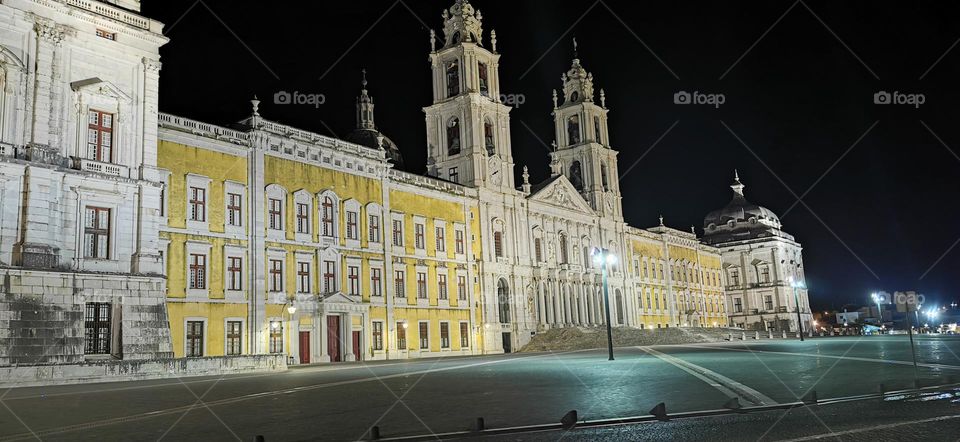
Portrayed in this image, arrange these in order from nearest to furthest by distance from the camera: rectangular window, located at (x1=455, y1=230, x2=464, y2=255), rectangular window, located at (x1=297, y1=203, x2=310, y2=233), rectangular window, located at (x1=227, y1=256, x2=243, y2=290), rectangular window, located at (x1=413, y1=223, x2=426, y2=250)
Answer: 1. rectangular window, located at (x1=227, y1=256, x2=243, y2=290)
2. rectangular window, located at (x1=297, y1=203, x2=310, y2=233)
3. rectangular window, located at (x1=413, y1=223, x2=426, y2=250)
4. rectangular window, located at (x1=455, y1=230, x2=464, y2=255)

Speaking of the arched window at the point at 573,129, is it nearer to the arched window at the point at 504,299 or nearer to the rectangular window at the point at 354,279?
the arched window at the point at 504,299

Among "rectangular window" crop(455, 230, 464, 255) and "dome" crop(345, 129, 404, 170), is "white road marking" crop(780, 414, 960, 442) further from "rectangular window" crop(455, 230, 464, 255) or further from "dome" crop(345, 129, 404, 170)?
"dome" crop(345, 129, 404, 170)

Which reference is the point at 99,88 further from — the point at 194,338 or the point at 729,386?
the point at 729,386

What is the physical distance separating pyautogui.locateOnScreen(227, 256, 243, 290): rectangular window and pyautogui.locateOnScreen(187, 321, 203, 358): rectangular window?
2534 millimetres

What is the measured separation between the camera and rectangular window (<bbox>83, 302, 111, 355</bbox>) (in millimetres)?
26516

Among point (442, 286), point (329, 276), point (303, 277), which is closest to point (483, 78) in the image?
point (442, 286)

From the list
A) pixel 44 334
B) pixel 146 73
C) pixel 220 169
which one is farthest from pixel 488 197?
pixel 44 334

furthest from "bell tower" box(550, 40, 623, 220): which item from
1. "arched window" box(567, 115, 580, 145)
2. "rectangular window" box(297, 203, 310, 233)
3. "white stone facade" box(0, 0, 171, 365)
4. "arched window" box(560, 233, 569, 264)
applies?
"white stone facade" box(0, 0, 171, 365)

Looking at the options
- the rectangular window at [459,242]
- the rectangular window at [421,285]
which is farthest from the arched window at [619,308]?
the rectangular window at [421,285]

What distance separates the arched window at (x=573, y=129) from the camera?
75938mm

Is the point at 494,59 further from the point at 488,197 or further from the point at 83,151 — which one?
the point at 83,151

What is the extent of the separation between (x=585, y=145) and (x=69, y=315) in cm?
5537

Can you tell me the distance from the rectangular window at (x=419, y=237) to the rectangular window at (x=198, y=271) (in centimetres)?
1591

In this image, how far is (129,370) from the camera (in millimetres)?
23797
